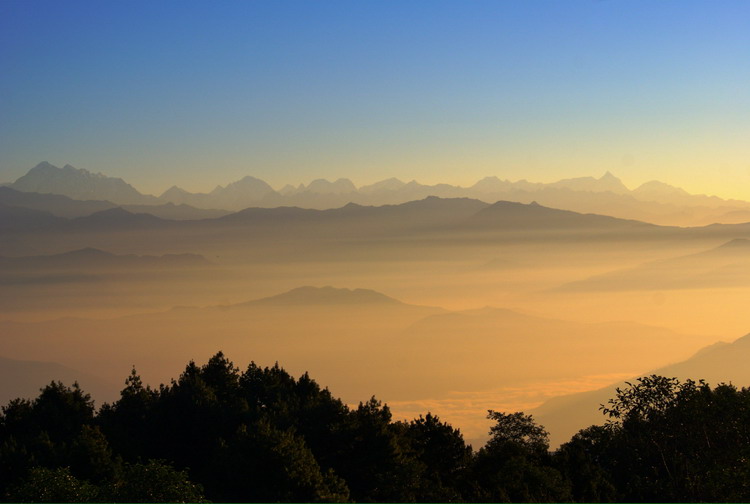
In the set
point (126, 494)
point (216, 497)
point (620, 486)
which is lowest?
point (620, 486)

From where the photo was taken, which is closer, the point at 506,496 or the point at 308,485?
the point at 308,485

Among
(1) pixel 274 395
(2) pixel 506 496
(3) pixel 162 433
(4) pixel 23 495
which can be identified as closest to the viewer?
(4) pixel 23 495

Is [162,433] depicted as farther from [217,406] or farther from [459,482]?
[459,482]

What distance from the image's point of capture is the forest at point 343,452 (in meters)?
38.4

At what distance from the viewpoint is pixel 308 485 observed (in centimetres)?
3844

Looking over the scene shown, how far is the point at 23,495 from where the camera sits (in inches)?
1282

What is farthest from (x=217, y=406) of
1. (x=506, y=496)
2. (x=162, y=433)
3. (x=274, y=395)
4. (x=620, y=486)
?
(x=620, y=486)

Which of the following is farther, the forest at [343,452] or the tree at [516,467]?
the tree at [516,467]

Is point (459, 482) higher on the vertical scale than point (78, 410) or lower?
lower

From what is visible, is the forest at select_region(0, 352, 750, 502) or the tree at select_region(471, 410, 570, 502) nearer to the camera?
the forest at select_region(0, 352, 750, 502)

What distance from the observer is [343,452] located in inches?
1859

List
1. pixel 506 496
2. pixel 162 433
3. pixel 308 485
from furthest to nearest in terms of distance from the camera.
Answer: pixel 162 433, pixel 506 496, pixel 308 485

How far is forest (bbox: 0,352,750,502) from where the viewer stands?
38.4 meters

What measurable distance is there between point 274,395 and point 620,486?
87.1ft
